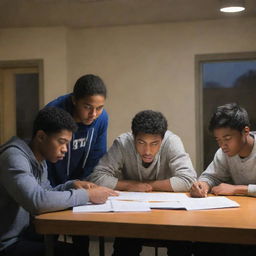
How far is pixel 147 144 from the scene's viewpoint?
7.27ft

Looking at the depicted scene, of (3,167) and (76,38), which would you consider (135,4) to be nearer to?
(76,38)

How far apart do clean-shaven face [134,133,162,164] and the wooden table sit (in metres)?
0.53

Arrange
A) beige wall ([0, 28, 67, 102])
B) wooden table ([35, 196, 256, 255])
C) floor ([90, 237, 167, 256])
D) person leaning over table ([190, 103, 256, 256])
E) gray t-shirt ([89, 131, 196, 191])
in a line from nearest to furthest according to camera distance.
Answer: wooden table ([35, 196, 256, 255]) → person leaning over table ([190, 103, 256, 256]) → gray t-shirt ([89, 131, 196, 191]) → floor ([90, 237, 167, 256]) → beige wall ([0, 28, 67, 102])

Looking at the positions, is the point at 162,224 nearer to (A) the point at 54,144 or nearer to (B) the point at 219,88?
(A) the point at 54,144

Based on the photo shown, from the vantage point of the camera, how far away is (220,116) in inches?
84.4

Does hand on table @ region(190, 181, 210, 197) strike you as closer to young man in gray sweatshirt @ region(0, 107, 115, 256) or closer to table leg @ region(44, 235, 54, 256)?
young man in gray sweatshirt @ region(0, 107, 115, 256)

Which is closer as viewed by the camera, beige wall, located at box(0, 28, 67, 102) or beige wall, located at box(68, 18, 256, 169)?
beige wall, located at box(68, 18, 256, 169)

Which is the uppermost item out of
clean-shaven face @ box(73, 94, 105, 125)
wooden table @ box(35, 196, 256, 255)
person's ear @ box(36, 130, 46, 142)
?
clean-shaven face @ box(73, 94, 105, 125)

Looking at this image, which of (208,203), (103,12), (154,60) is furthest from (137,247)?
(154,60)

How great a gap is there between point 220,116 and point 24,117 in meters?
3.37

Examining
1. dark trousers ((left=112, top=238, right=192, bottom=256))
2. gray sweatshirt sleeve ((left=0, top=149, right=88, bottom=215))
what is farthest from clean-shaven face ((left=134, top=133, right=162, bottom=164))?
gray sweatshirt sleeve ((left=0, top=149, right=88, bottom=215))

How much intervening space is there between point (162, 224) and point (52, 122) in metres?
0.68

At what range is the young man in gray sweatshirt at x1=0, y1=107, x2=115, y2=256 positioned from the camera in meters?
1.70

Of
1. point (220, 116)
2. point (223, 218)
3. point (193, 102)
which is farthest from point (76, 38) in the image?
point (223, 218)
